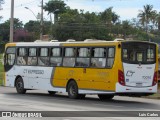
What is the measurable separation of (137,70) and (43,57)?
5.96 m

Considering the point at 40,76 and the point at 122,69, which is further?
the point at 40,76

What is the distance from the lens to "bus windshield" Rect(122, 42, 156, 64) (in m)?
22.5

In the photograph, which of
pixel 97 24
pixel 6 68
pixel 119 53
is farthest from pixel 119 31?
pixel 119 53

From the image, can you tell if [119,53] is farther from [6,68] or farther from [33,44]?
[6,68]

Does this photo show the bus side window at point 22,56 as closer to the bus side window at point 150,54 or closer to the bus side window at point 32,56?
the bus side window at point 32,56

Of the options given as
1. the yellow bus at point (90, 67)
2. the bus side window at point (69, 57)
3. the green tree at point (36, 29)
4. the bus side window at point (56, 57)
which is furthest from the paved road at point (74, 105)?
the green tree at point (36, 29)

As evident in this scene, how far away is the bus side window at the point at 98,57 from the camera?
2297 centimetres

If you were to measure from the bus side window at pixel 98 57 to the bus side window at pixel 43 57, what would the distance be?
353 centimetres

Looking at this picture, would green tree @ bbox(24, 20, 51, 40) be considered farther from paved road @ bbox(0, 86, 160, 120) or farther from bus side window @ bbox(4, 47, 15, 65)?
paved road @ bbox(0, 86, 160, 120)

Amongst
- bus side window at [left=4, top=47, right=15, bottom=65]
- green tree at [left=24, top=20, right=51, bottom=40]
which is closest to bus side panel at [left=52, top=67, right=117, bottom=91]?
bus side window at [left=4, top=47, right=15, bottom=65]

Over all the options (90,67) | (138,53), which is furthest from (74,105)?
(138,53)

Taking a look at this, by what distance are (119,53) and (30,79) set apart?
701 centimetres

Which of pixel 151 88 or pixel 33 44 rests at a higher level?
pixel 33 44

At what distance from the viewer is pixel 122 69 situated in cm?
2222
